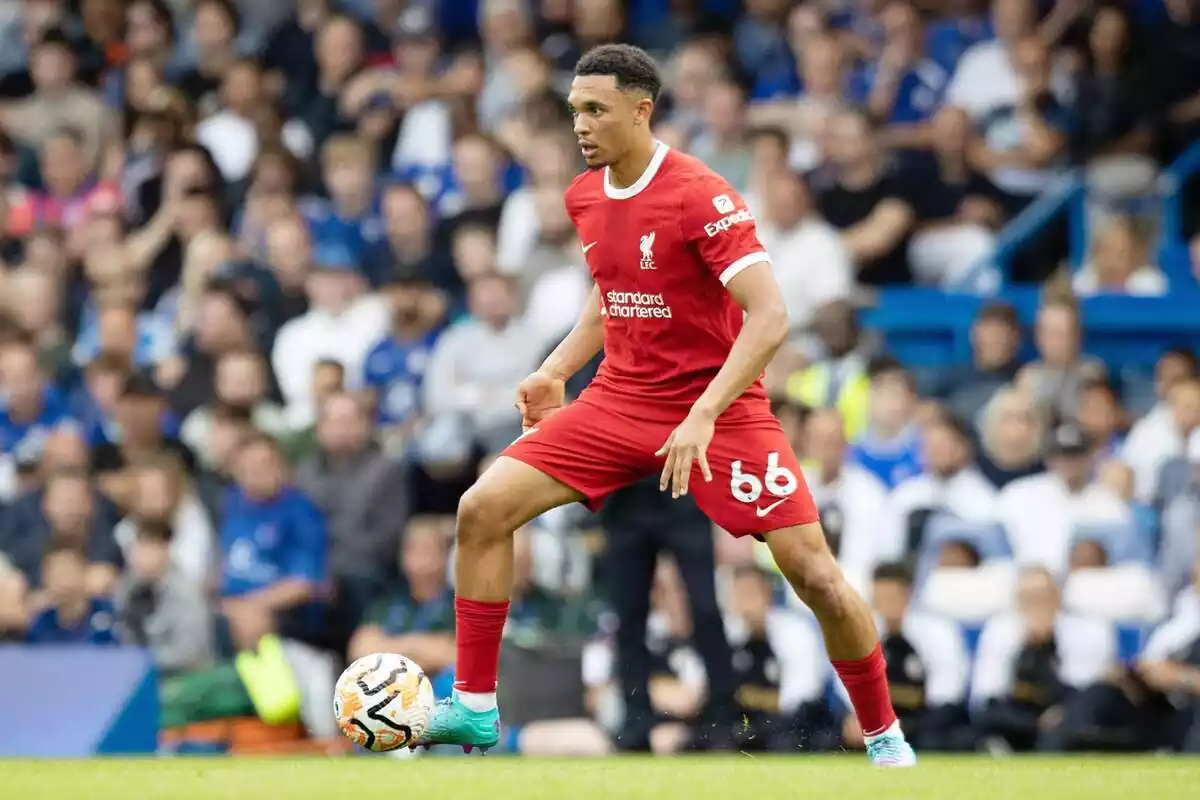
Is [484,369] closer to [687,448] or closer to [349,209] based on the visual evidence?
[349,209]

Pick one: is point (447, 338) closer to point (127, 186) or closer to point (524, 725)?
point (524, 725)

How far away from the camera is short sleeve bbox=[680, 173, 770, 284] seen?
7.10m

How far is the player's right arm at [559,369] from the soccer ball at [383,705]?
3.50ft

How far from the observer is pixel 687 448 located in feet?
22.4

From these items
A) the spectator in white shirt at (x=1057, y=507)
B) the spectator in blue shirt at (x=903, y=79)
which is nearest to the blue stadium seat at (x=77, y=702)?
the spectator in white shirt at (x=1057, y=507)

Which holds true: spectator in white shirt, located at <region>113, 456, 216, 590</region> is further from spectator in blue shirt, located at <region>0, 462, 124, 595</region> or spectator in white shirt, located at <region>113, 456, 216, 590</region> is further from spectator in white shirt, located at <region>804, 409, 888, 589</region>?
spectator in white shirt, located at <region>804, 409, 888, 589</region>

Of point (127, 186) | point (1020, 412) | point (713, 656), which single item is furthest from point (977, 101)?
point (127, 186)

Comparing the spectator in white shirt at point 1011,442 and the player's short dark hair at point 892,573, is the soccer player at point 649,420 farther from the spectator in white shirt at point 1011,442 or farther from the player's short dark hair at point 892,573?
the spectator in white shirt at point 1011,442

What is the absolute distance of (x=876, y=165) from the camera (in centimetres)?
1366

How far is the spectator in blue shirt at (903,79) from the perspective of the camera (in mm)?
14484

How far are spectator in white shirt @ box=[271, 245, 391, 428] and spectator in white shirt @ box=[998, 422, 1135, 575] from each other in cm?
454

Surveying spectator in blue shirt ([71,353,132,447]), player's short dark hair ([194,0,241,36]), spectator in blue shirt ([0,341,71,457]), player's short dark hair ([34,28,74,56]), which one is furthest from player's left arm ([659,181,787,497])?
player's short dark hair ([34,28,74,56])

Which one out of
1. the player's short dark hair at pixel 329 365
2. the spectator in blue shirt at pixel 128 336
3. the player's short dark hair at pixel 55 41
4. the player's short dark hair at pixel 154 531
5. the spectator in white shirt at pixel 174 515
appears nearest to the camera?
the player's short dark hair at pixel 154 531

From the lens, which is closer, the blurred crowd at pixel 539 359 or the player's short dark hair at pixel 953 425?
the blurred crowd at pixel 539 359
